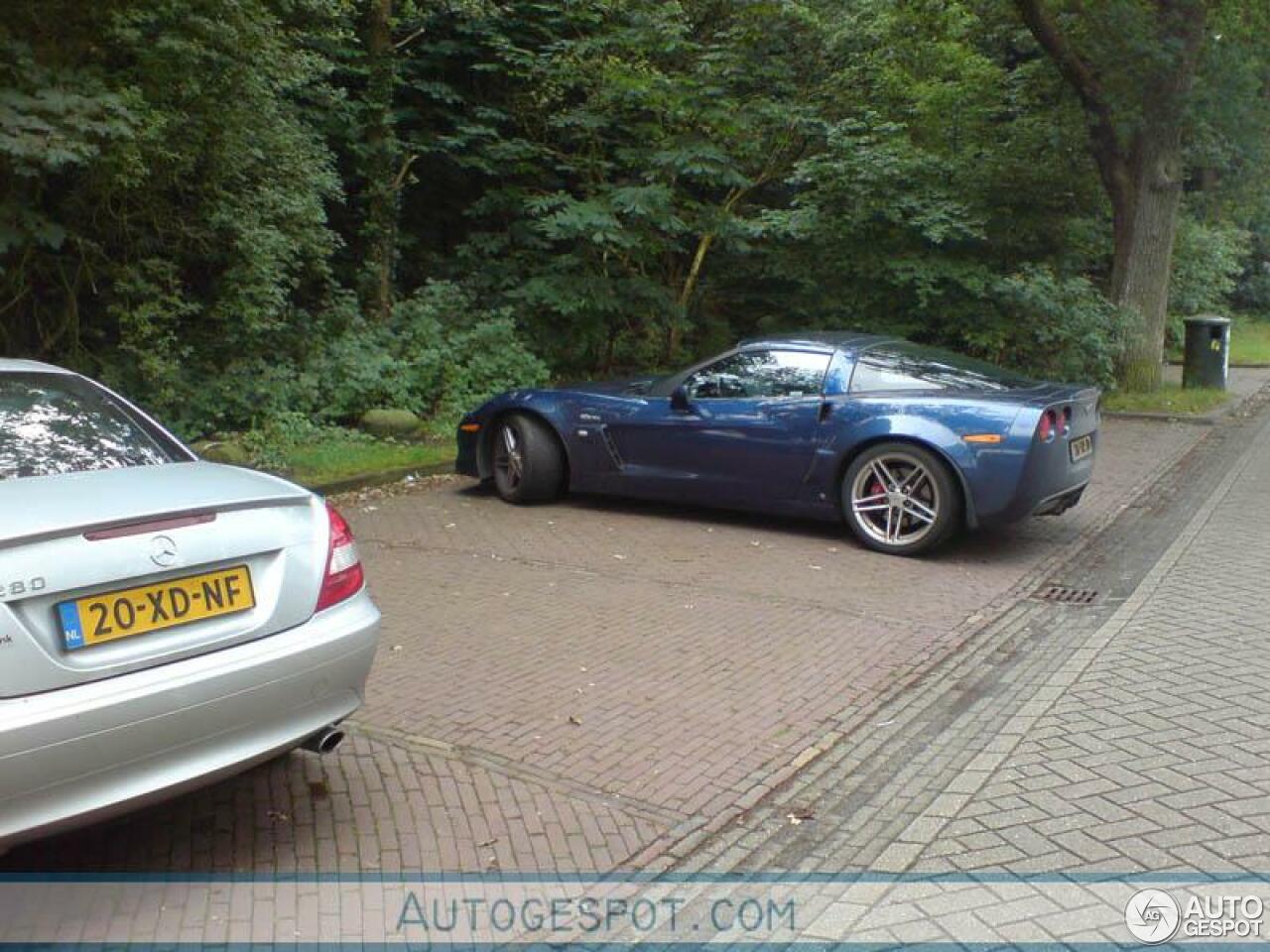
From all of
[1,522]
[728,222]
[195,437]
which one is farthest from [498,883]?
[728,222]

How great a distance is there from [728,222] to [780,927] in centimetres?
1252

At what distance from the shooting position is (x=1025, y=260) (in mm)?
15672

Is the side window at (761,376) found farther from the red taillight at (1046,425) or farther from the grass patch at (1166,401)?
the grass patch at (1166,401)

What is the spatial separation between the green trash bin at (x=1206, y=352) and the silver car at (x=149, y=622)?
54.3ft

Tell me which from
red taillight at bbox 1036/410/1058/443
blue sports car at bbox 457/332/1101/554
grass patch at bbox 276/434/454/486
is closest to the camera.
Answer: red taillight at bbox 1036/410/1058/443

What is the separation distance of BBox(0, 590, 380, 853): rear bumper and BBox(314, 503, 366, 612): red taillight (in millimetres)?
46

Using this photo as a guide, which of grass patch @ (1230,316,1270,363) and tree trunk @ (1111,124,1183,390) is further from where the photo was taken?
grass patch @ (1230,316,1270,363)

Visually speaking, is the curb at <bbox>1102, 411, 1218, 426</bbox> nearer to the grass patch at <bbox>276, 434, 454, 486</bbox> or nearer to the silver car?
the grass patch at <bbox>276, 434, 454, 486</bbox>

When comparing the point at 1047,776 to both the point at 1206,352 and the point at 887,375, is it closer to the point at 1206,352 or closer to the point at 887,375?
the point at 887,375

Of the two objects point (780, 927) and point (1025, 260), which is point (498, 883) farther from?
point (1025, 260)

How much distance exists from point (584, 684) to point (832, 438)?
10.7ft

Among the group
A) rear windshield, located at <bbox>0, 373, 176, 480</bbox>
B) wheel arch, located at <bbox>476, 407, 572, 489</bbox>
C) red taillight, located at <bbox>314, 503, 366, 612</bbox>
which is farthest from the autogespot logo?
wheel arch, located at <bbox>476, 407, 572, 489</bbox>

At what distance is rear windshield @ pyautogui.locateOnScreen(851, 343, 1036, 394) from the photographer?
768 cm

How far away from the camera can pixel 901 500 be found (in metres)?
7.44
